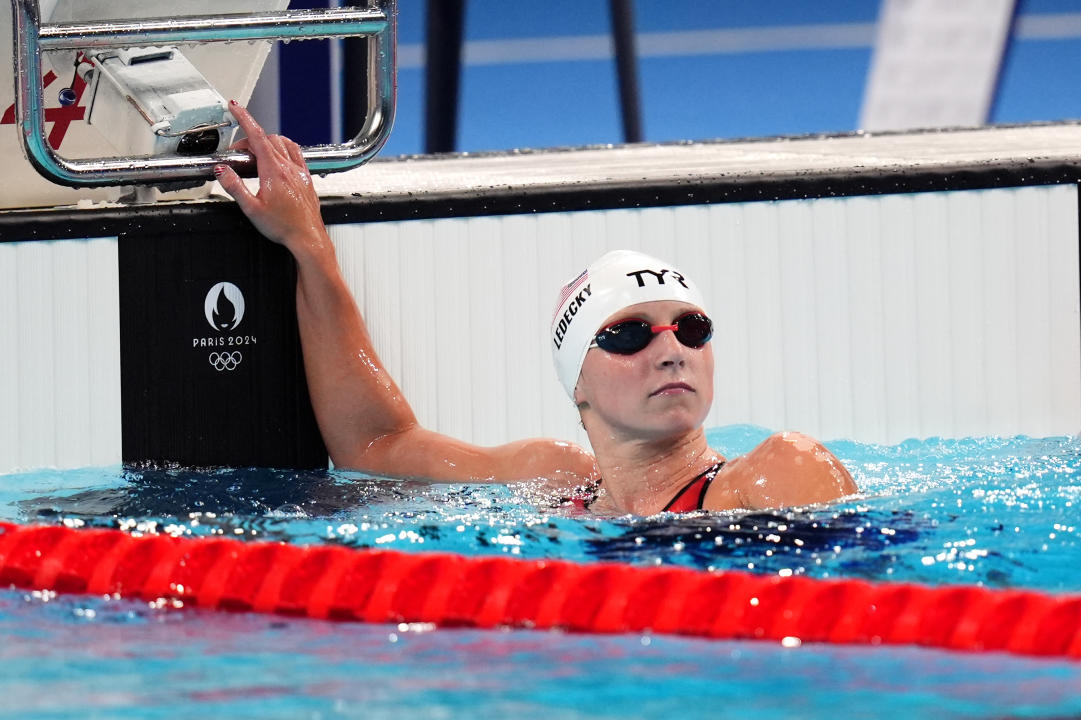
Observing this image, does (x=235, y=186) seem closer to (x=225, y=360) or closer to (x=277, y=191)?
(x=277, y=191)

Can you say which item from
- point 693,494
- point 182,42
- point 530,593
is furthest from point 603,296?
point 182,42

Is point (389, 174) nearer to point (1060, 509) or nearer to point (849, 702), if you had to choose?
point (1060, 509)

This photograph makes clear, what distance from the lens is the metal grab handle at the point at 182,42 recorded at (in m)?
3.41

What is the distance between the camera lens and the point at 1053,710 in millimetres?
1666

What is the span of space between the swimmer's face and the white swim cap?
0.07 feet

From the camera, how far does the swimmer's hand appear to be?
3635 millimetres

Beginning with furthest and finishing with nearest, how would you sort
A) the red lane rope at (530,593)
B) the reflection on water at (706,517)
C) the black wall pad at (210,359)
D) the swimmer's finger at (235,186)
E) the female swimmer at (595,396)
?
the black wall pad at (210,359)
the swimmer's finger at (235,186)
the female swimmer at (595,396)
the reflection on water at (706,517)
the red lane rope at (530,593)

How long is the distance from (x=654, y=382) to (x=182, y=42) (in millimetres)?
1610

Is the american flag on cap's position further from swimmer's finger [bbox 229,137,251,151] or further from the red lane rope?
swimmer's finger [bbox 229,137,251,151]

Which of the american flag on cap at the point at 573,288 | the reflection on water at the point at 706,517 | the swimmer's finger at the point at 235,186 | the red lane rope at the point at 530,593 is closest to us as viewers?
the red lane rope at the point at 530,593

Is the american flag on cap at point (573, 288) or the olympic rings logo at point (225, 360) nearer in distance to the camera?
the american flag on cap at point (573, 288)

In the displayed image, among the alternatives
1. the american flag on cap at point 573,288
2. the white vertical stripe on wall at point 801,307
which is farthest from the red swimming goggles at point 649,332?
the white vertical stripe on wall at point 801,307

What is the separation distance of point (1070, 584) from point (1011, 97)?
20.8 feet

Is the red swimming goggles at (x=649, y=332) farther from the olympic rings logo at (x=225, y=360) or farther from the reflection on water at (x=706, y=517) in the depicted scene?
the olympic rings logo at (x=225, y=360)
